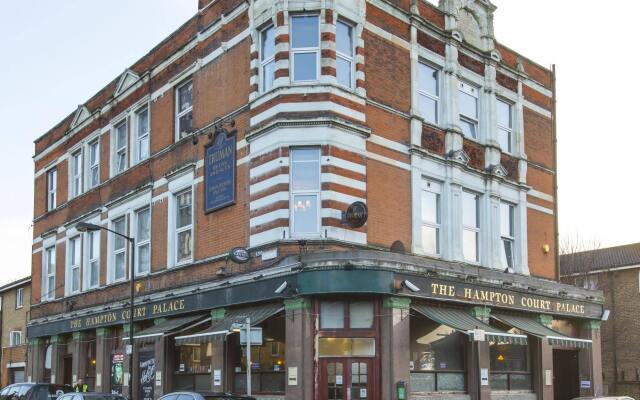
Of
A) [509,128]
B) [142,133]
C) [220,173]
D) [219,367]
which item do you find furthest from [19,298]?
[509,128]

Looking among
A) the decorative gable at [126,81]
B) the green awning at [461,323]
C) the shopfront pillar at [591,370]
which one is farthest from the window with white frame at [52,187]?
the shopfront pillar at [591,370]

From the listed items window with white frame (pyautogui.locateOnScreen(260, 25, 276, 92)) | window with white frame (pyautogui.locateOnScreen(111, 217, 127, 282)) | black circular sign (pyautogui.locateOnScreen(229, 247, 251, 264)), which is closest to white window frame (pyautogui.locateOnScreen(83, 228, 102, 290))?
window with white frame (pyautogui.locateOnScreen(111, 217, 127, 282))

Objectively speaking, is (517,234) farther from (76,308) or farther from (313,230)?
(76,308)

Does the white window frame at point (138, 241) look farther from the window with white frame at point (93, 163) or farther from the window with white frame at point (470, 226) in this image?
the window with white frame at point (470, 226)

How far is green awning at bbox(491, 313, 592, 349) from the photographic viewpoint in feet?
88.6

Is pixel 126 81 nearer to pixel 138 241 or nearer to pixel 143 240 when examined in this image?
pixel 138 241

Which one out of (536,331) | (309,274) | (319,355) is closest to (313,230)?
(309,274)

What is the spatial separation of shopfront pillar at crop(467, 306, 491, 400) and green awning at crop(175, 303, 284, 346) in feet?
20.6

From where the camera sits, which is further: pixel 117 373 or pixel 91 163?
pixel 91 163

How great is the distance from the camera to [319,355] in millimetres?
22859

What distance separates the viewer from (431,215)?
27438 millimetres

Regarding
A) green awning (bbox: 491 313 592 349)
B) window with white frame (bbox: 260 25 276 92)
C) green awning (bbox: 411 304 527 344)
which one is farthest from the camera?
green awning (bbox: 491 313 592 349)

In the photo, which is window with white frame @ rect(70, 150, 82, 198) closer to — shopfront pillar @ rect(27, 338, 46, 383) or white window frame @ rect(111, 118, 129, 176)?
white window frame @ rect(111, 118, 129, 176)

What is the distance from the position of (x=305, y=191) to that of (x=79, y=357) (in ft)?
53.5
